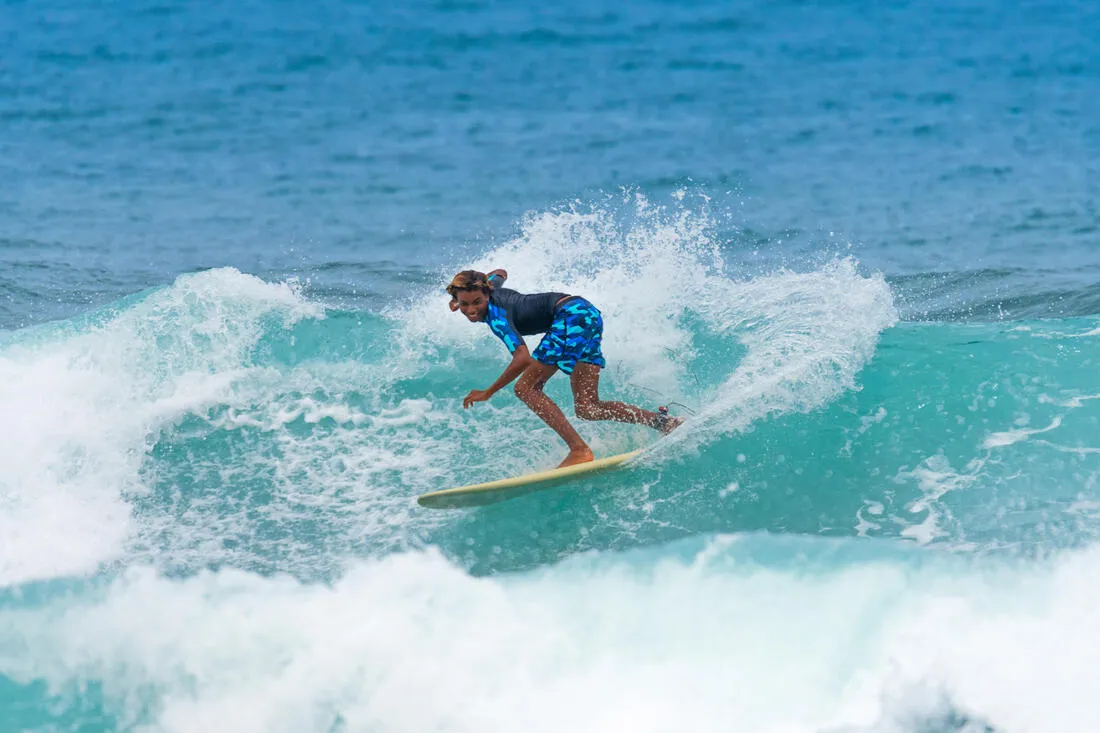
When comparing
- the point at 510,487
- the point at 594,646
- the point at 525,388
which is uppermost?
the point at 525,388

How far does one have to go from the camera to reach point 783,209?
1845 cm

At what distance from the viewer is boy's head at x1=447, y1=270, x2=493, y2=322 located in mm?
7152

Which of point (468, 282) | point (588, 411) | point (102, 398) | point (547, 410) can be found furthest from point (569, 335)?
point (102, 398)

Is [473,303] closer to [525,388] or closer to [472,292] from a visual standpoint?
[472,292]

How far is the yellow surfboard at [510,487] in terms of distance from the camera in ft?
23.7

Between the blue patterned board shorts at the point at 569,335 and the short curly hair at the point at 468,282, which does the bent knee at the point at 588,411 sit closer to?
the blue patterned board shorts at the point at 569,335

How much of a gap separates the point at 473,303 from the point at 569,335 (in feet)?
2.22

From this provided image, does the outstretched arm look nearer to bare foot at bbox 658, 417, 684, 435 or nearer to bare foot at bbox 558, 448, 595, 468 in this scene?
bare foot at bbox 558, 448, 595, 468

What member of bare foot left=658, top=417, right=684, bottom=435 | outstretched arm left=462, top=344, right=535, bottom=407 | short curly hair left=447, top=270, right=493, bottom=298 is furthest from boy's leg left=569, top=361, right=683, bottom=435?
short curly hair left=447, top=270, right=493, bottom=298

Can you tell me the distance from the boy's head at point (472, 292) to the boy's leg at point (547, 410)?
1.68ft

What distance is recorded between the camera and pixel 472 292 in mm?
7207

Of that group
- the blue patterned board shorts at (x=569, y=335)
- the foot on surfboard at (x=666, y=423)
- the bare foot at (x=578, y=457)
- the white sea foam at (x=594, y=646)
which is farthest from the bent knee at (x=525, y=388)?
the white sea foam at (x=594, y=646)

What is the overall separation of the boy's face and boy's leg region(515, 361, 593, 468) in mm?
504

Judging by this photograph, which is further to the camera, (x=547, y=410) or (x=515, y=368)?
(x=547, y=410)
